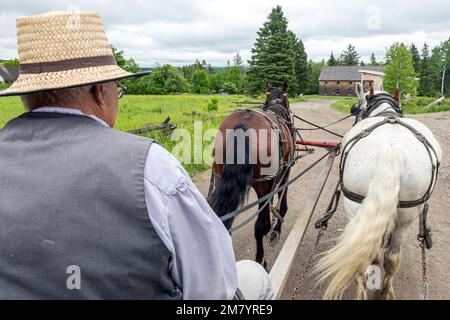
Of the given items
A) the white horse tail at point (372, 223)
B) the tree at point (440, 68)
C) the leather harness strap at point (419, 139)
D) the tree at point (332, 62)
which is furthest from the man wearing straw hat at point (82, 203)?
the tree at point (332, 62)

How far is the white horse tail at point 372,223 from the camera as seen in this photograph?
8.59 feet

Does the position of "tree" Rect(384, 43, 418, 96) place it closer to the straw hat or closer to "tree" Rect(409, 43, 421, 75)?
"tree" Rect(409, 43, 421, 75)

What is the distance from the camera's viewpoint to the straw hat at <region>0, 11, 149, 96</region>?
1201 mm

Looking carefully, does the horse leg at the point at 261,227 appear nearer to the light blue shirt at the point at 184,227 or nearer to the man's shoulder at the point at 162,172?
the light blue shirt at the point at 184,227

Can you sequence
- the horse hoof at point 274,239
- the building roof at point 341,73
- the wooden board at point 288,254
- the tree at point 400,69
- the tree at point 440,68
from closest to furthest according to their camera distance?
the wooden board at point 288,254
the horse hoof at point 274,239
the tree at point 400,69
the tree at point 440,68
the building roof at point 341,73

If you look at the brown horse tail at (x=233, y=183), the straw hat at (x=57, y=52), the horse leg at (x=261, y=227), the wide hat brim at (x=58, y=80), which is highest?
the straw hat at (x=57, y=52)

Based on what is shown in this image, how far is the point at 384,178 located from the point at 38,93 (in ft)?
8.06

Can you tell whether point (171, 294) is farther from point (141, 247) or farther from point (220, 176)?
point (220, 176)

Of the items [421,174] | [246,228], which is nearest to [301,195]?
[246,228]

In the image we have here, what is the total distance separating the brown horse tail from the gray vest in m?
2.41

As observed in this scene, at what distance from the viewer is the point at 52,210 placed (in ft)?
3.34

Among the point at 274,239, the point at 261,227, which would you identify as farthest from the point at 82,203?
the point at 274,239

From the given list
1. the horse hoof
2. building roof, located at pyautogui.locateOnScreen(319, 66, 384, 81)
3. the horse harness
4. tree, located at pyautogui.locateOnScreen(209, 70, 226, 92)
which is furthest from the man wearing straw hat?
building roof, located at pyautogui.locateOnScreen(319, 66, 384, 81)

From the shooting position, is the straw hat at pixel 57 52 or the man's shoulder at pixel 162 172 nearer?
the man's shoulder at pixel 162 172
